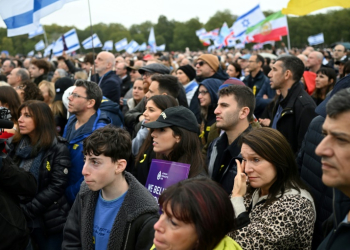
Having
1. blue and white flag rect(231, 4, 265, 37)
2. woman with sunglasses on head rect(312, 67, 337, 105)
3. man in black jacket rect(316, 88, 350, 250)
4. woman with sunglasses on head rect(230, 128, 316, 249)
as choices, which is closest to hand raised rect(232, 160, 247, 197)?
woman with sunglasses on head rect(230, 128, 316, 249)

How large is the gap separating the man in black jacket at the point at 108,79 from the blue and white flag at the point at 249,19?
923cm

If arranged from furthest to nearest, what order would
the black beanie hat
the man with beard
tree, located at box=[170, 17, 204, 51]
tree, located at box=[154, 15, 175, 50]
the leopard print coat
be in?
tree, located at box=[154, 15, 175, 50] < tree, located at box=[170, 17, 204, 51] < the black beanie hat < the man with beard < the leopard print coat

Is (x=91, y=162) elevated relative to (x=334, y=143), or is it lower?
lower

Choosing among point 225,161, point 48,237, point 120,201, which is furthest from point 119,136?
point 48,237

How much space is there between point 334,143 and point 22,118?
3487 millimetres

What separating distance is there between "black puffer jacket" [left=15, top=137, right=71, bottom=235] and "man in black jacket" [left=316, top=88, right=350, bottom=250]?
3.00 m

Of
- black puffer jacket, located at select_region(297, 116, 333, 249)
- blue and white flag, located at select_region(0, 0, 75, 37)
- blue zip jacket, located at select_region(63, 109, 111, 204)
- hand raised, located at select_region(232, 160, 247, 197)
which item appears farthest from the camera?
blue and white flag, located at select_region(0, 0, 75, 37)

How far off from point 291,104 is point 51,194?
2.95m

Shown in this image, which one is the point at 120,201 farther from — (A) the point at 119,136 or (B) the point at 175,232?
(B) the point at 175,232

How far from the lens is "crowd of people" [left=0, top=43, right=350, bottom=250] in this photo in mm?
2158

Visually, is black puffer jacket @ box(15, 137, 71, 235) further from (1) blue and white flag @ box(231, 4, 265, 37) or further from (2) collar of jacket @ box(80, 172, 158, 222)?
(1) blue and white flag @ box(231, 4, 265, 37)

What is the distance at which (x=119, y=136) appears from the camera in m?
3.38

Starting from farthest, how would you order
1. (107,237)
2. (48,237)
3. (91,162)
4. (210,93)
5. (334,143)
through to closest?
(210,93), (48,237), (91,162), (107,237), (334,143)

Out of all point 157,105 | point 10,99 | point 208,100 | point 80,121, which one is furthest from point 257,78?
point 10,99
